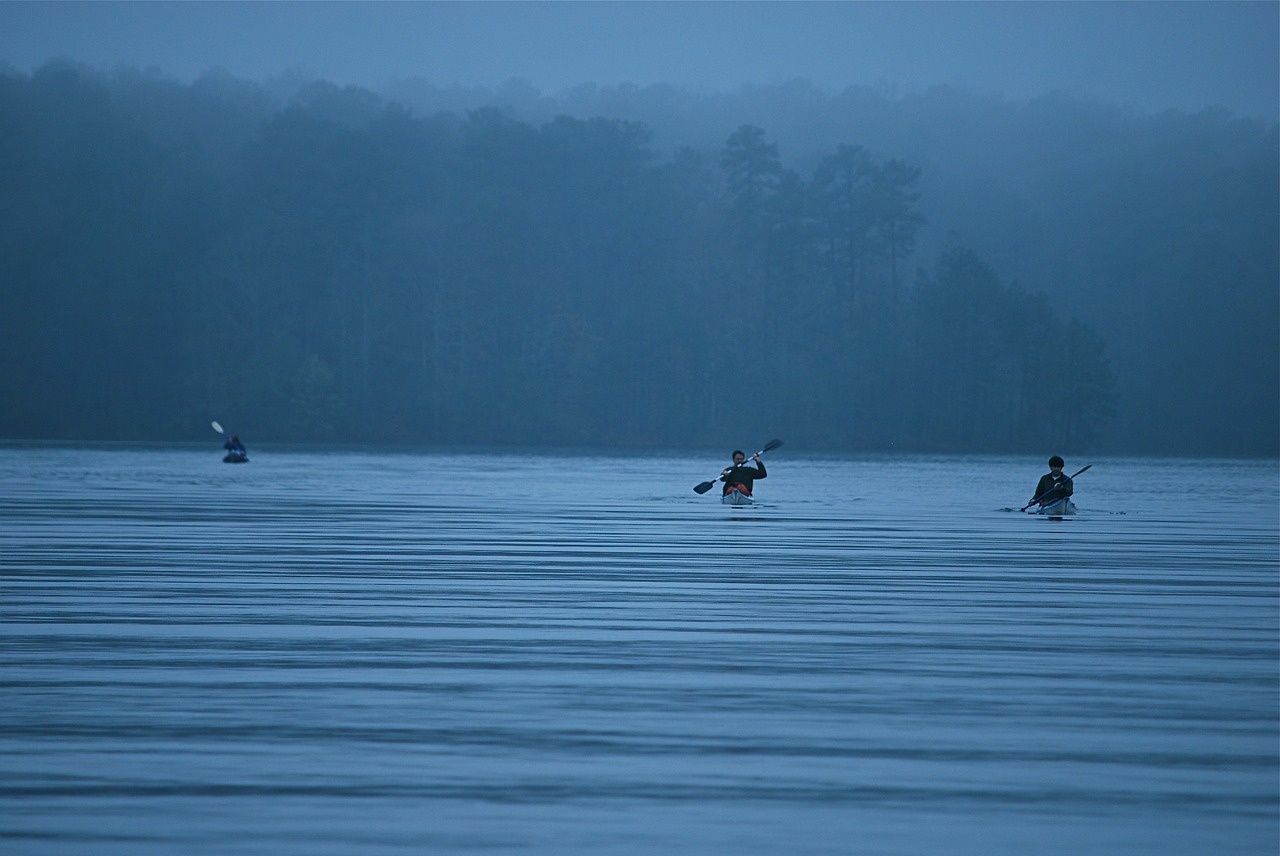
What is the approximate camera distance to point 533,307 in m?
126

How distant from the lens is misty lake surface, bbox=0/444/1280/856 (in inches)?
278

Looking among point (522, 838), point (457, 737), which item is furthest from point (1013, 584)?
point (522, 838)

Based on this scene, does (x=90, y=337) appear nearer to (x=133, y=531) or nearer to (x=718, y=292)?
(x=718, y=292)

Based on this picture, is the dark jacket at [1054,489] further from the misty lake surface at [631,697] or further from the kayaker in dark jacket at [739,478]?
the misty lake surface at [631,697]

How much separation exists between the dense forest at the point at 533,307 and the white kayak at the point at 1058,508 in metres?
84.4

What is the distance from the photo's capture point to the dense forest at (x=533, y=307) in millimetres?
117125

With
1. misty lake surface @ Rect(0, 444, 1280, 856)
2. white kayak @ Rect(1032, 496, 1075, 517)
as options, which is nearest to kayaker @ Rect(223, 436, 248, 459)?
white kayak @ Rect(1032, 496, 1075, 517)

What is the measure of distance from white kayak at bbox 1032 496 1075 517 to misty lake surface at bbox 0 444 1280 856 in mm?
7622

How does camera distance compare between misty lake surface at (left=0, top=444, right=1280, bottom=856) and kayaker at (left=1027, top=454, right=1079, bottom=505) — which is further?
kayaker at (left=1027, top=454, right=1079, bottom=505)

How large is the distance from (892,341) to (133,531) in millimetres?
102222

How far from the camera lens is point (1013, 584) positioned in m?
17.2

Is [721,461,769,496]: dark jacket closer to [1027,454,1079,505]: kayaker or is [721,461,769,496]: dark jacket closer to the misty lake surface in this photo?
[1027,454,1079,505]: kayaker

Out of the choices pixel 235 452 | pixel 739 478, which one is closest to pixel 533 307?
pixel 235 452

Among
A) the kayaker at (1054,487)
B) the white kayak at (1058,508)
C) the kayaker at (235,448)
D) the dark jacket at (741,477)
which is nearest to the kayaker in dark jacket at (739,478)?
the dark jacket at (741,477)
